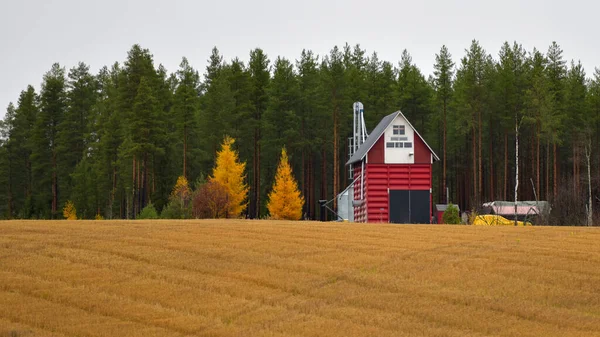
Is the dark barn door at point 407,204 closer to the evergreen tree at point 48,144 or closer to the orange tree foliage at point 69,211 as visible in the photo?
the orange tree foliage at point 69,211

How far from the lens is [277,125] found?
267 ft

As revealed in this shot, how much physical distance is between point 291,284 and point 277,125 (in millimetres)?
60205

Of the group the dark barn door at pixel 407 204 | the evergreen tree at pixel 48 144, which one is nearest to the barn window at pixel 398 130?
the dark barn door at pixel 407 204

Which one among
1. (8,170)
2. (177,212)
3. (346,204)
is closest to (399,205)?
(346,204)

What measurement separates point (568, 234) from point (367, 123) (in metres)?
51.7

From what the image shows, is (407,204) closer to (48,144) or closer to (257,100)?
(257,100)

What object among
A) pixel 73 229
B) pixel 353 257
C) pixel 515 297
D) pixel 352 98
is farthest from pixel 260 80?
pixel 515 297

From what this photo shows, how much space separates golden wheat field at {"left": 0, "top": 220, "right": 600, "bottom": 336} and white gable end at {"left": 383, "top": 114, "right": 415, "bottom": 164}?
23.5m

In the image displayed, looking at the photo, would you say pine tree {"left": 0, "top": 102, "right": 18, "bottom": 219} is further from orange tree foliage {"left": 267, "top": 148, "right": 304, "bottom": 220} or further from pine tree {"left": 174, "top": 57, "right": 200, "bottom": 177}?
orange tree foliage {"left": 267, "top": 148, "right": 304, "bottom": 220}

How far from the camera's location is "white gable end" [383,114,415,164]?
2162 inches

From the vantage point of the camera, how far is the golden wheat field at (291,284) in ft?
58.7

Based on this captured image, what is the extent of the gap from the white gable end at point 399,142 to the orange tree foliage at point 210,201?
12.2 m

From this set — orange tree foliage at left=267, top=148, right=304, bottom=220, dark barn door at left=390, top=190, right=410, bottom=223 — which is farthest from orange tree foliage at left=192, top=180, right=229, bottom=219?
dark barn door at left=390, top=190, right=410, bottom=223

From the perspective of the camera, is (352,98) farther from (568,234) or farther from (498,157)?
(568,234)
